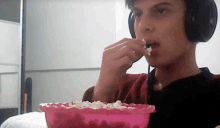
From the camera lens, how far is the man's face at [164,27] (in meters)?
0.48

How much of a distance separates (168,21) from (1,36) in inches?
53.4

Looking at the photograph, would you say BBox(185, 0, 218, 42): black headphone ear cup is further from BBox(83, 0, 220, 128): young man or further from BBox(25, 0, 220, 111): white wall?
BBox(25, 0, 220, 111): white wall

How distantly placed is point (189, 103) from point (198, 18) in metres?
0.20

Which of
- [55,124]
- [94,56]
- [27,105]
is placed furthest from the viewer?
[27,105]

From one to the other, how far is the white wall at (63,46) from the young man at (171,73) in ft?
2.71

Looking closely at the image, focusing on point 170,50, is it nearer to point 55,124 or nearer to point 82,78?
point 55,124

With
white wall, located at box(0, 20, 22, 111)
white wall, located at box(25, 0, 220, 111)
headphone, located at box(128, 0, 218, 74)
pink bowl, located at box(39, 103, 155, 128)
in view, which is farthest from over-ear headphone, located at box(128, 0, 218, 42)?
white wall, located at box(0, 20, 22, 111)

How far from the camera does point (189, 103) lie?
0.50 m

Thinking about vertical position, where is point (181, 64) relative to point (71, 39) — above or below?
below

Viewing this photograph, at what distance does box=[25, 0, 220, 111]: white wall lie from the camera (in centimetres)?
143

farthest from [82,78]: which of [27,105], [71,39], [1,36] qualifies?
[1,36]

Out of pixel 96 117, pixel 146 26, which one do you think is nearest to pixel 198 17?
pixel 146 26

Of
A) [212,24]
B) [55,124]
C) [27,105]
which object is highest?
[212,24]

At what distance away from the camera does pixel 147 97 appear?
0.56 m
